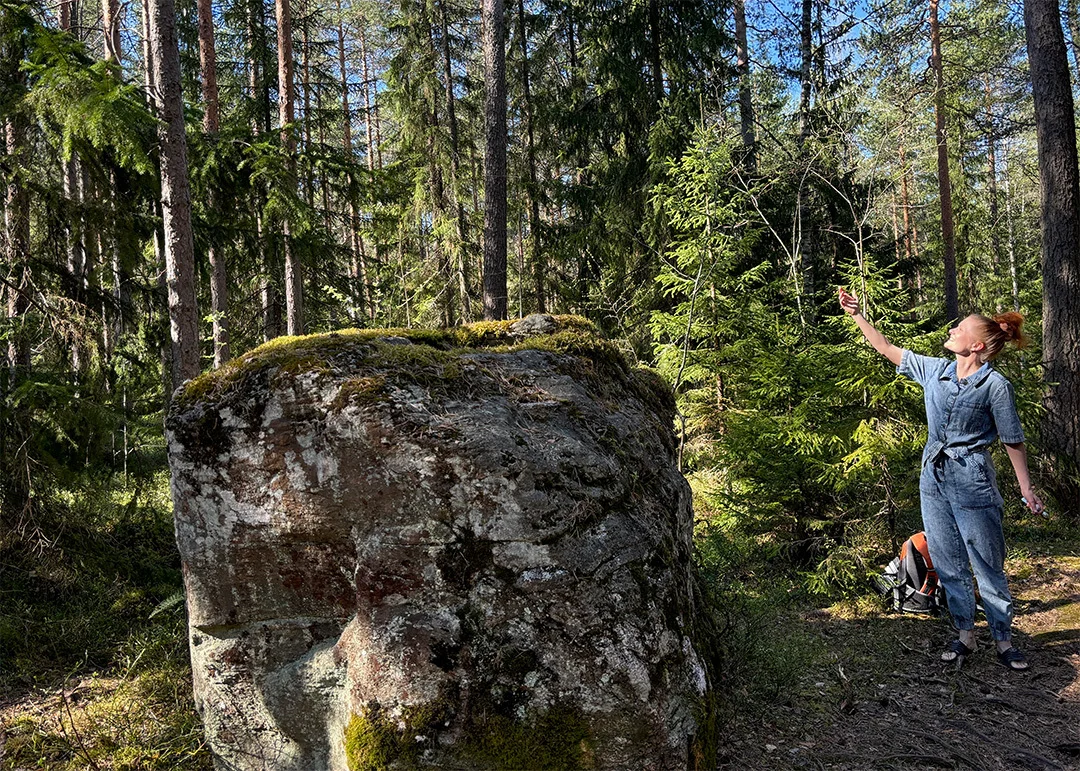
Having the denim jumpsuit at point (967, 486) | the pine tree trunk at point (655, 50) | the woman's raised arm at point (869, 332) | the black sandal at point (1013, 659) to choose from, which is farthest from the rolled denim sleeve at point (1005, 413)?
the pine tree trunk at point (655, 50)

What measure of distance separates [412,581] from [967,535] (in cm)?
356

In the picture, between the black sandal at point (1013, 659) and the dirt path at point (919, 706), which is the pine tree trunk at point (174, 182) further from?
the black sandal at point (1013, 659)

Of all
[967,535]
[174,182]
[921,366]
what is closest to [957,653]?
[967,535]

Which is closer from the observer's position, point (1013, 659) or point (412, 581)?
point (412, 581)

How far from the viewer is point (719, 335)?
Answer: 23.3ft

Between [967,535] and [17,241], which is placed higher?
[17,241]

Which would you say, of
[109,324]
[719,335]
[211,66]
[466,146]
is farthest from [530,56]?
[109,324]

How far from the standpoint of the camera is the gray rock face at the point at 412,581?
291 centimetres

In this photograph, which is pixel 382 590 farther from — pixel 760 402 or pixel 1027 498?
pixel 760 402

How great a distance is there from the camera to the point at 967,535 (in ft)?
13.9

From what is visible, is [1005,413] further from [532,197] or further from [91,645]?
[532,197]

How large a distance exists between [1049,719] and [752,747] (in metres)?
1.74

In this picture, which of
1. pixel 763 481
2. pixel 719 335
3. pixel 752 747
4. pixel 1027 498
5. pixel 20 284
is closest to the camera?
pixel 752 747

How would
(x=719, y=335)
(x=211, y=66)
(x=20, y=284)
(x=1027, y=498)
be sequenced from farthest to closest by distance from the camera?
(x=211, y=66)
(x=719, y=335)
(x=20, y=284)
(x=1027, y=498)
